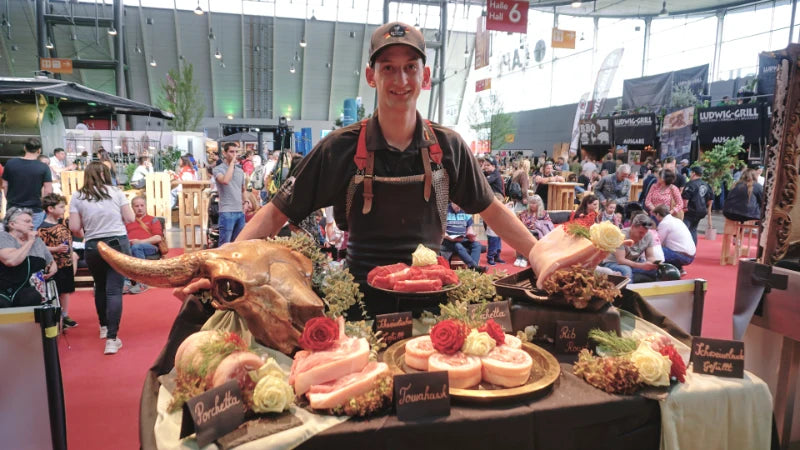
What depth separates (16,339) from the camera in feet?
6.77

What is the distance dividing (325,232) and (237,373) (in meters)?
5.16

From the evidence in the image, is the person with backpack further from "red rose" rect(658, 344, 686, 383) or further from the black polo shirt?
"red rose" rect(658, 344, 686, 383)

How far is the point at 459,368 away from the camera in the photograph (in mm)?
1192

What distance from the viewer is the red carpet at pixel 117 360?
2941mm

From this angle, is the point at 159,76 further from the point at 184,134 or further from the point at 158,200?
the point at 158,200

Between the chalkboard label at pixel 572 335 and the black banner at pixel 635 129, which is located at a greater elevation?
the black banner at pixel 635 129

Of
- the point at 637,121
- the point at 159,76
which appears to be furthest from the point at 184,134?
the point at 637,121

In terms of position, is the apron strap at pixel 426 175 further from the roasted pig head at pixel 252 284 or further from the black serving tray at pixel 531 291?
the roasted pig head at pixel 252 284

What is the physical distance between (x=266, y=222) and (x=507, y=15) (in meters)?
9.52

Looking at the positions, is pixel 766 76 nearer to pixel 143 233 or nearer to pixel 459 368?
pixel 143 233

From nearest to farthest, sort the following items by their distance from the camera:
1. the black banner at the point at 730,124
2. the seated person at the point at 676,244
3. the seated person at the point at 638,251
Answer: the seated person at the point at 638,251
the seated person at the point at 676,244
the black banner at the point at 730,124

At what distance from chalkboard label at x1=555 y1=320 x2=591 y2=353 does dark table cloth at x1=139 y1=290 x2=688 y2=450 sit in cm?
15

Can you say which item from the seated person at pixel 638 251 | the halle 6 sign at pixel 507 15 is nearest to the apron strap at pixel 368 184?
the seated person at pixel 638 251

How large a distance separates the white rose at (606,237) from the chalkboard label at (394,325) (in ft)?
2.08
